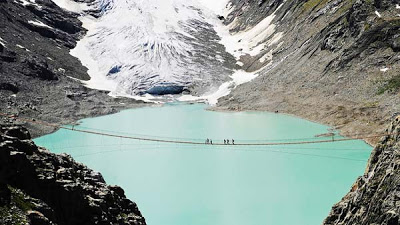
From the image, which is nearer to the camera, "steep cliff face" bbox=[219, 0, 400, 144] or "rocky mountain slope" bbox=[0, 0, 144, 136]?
"steep cliff face" bbox=[219, 0, 400, 144]

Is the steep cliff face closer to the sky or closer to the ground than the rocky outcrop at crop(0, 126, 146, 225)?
closer to the sky

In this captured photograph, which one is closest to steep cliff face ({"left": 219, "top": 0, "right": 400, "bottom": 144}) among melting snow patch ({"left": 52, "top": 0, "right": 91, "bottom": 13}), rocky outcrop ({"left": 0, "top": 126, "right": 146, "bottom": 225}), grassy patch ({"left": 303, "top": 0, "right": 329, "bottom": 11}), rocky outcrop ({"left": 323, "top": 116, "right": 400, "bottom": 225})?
grassy patch ({"left": 303, "top": 0, "right": 329, "bottom": 11})

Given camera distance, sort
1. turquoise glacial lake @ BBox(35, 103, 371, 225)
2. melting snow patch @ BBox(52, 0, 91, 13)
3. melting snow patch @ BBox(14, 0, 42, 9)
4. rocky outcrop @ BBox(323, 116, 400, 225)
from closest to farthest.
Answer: rocky outcrop @ BBox(323, 116, 400, 225), turquoise glacial lake @ BBox(35, 103, 371, 225), melting snow patch @ BBox(14, 0, 42, 9), melting snow patch @ BBox(52, 0, 91, 13)

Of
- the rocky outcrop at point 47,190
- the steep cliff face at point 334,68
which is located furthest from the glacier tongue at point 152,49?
the rocky outcrop at point 47,190

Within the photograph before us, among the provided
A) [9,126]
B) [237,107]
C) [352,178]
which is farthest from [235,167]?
[237,107]

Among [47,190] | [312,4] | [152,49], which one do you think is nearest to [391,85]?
[312,4]

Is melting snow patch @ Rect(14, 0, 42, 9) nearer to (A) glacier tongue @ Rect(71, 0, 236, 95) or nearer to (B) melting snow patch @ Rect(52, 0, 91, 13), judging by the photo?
(B) melting snow patch @ Rect(52, 0, 91, 13)

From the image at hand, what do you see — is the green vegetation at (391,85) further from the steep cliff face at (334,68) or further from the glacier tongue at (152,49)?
the glacier tongue at (152,49)
